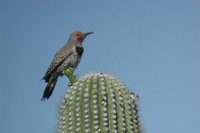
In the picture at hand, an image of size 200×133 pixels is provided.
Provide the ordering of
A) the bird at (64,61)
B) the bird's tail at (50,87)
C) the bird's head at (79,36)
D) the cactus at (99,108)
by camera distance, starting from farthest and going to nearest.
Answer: the bird's head at (79,36) < the bird at (64,61) < the bird's tail at (50,87) < the cactus at (99,108)

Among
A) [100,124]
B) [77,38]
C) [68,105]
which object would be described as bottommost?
[100,124]

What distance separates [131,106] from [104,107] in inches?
15.8

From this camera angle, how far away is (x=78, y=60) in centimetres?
1041

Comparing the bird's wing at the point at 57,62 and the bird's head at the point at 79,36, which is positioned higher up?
the bird's head at the point at 79,36

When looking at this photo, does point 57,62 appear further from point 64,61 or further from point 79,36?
point 79,36

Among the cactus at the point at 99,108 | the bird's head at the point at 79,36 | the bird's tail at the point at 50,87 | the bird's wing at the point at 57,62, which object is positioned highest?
the bird's head at the point at 79,36

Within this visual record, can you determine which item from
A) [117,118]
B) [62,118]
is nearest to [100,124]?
[117,118]

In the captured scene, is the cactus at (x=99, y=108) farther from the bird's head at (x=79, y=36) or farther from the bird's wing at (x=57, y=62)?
the bird's head at (x=79, y=36)

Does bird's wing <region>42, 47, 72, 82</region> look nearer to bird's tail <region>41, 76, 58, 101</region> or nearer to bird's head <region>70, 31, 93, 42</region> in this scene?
bird's tail <region>41, 76, 58, 101</region>

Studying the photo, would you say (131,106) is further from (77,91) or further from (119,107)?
(77,91)

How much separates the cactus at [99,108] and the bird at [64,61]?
4.20m

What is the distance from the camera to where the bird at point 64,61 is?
402 inches

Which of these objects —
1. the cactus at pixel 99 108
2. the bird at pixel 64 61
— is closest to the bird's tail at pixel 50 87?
the bird at pixel 64 61

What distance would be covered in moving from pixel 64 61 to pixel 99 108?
489 centimetres
